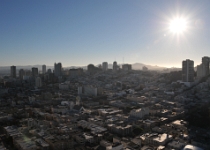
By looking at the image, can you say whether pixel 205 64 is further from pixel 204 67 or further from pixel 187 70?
pixel 187 70

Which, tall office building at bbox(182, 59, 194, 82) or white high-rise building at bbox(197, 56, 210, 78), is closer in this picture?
tall office building at bbox(182, 59, 194, 82)

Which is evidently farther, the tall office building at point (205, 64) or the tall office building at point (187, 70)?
the tall office building at point (205, 64)

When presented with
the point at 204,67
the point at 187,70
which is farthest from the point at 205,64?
Result: the point at 187,70

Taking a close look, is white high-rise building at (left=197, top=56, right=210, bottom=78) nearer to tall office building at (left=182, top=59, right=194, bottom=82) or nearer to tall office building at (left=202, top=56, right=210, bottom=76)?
tall office building at (left=202, top=56, right=210, bottom=76)

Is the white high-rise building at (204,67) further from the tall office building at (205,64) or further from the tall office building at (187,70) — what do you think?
the tall office building at (187,70)

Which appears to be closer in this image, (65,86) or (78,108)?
(78,108)

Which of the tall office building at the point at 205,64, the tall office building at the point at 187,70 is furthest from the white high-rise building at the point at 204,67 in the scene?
the tall office building at the point at 187,70

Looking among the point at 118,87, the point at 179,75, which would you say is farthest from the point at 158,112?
the point at 179,75

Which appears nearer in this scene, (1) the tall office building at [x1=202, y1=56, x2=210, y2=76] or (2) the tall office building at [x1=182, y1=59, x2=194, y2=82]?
(2) the tall office building at [x1=182, y1=59, x2=194, y2=82]

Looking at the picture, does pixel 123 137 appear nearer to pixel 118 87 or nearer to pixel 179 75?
pixel 118 87

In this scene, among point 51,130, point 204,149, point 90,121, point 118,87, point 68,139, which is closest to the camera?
point 204,149

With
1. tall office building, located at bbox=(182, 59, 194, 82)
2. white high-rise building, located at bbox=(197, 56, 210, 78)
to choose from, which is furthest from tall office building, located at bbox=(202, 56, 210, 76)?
tall office building, located at bbox=(182, 59, 194, 82)
